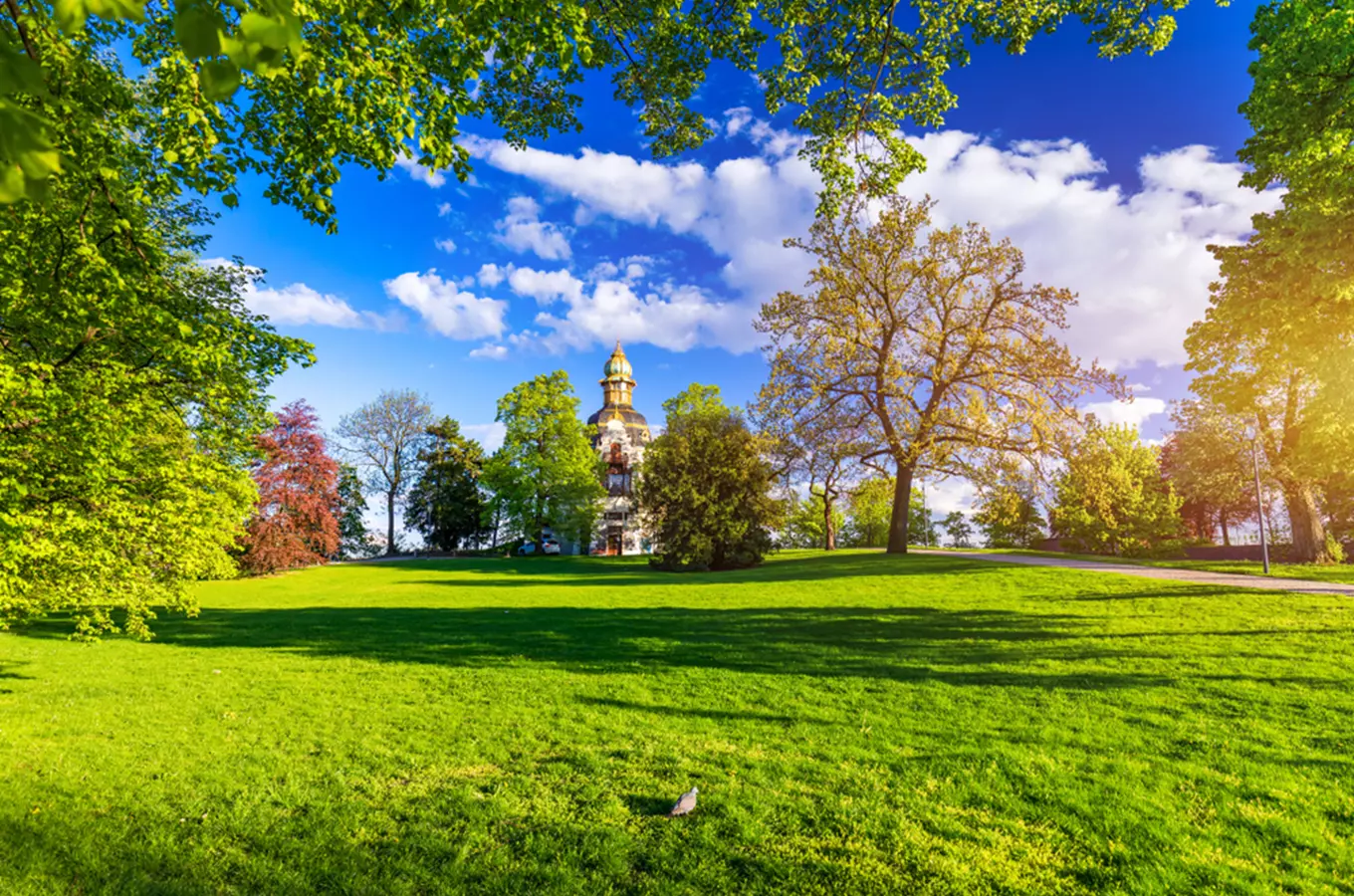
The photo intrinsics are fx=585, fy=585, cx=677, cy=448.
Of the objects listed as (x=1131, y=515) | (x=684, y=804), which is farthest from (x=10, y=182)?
(x=1131, y=515)

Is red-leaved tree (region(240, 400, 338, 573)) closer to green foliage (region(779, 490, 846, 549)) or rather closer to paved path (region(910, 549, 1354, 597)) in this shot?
green foliage (region(779, 490, 846, 549))

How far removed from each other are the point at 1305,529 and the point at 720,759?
27204mm

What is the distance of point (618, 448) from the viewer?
59906 millimetres

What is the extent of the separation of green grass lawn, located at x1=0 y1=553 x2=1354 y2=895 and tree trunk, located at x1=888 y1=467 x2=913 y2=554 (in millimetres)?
10245

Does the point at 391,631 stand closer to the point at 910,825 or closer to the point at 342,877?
the point at 342,877

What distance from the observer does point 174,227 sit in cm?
1230

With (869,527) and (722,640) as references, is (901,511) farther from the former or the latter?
(869,527)

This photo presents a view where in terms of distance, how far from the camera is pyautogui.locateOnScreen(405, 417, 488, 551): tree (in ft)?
172

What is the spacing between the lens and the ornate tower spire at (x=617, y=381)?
65.2m

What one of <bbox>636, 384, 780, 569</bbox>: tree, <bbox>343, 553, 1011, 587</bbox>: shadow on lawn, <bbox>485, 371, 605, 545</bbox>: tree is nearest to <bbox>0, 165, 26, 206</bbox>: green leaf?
<bbox>343, 553, 1011, 587</bbox>: shadow on lawn

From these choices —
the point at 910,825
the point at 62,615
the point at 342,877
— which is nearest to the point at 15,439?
the point at 342,877

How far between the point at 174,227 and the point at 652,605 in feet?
46.9

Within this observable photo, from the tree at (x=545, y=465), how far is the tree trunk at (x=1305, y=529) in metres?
35.1

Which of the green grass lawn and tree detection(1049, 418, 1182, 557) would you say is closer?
the green grass lawn
